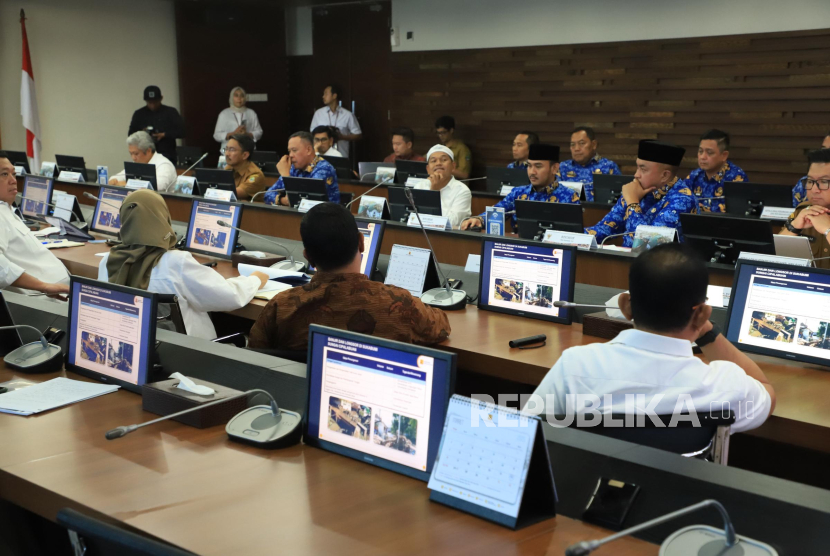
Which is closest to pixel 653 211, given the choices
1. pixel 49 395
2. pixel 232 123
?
pixel 49 395

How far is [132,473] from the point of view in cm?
162

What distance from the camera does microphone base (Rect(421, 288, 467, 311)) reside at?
10.4 ft

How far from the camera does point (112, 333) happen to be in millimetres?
2244

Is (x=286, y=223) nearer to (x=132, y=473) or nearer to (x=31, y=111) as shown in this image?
(x=132, y=473)

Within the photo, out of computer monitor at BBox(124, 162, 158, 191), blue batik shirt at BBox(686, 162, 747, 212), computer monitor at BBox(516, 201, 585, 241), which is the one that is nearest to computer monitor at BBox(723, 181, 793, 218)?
blue batik shirt at BBox(686, 162, 747, 212)

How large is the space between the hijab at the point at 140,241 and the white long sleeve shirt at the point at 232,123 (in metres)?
7.60

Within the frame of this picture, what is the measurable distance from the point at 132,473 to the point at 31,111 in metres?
8.71

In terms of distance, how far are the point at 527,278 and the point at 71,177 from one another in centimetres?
549

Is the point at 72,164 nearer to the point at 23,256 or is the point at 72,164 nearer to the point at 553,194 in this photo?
the point at 23,256

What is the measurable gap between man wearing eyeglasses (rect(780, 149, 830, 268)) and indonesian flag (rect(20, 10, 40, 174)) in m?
8.13

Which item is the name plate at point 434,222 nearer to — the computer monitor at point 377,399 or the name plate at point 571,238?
the name plate at point 571,238

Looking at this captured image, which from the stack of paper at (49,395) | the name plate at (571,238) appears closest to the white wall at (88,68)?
the name plate at (571,238)

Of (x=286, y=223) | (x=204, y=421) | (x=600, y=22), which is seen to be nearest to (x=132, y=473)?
(x=204, y=421)

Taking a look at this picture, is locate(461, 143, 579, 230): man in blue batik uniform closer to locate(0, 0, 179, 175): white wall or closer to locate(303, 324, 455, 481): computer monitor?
locate(303, 324, 455, 481): computer monitor
